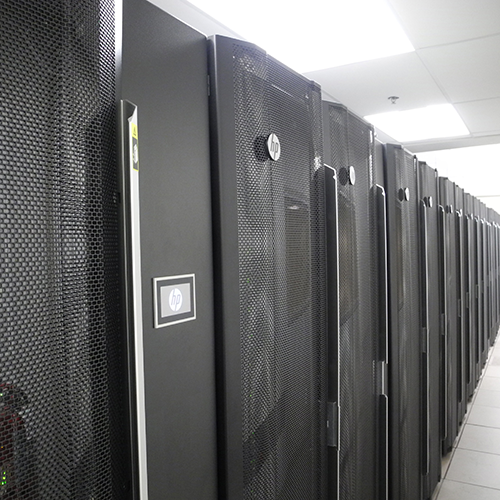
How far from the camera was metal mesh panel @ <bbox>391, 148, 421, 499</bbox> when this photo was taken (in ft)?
6.35

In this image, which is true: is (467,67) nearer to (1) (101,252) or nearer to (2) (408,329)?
(2) (408,329)

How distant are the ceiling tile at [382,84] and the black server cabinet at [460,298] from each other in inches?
38.9

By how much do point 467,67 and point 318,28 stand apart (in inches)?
54.8

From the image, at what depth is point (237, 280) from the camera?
2.72ft

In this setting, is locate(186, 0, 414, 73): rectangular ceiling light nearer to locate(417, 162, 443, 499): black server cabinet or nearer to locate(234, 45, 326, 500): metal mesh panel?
locate(417, 162, 443, 499): black server cabinet

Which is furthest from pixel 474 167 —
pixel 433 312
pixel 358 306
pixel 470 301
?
pixel 358 306

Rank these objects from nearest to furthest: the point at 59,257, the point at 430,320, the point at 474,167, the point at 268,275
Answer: the point at 59,257
the point at 268,275
the point at 430,320
the point at 474,167

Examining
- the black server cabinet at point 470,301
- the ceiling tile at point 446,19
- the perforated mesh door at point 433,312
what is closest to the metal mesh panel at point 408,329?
the perforated mesh door at point 433,312

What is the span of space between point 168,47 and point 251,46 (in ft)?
0.70

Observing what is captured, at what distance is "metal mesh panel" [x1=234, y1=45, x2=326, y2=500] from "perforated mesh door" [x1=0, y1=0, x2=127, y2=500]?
12.1 inches

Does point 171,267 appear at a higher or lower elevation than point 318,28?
lower

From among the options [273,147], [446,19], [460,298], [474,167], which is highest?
[474,167]

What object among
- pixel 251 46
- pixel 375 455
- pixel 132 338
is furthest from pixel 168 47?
pixel 375 455

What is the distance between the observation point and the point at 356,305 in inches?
55.7
